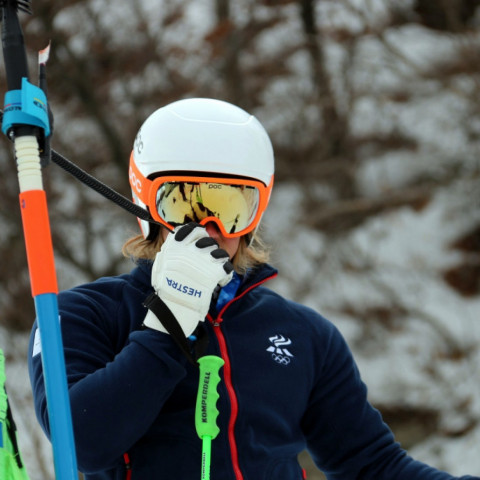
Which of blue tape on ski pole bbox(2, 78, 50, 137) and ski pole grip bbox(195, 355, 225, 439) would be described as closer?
blue tape on ski pole bbox(2, 78, 50, 137)

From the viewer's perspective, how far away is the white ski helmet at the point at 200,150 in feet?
6.64

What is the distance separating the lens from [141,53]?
9156mm

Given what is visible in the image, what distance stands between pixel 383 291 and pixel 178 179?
6.68 metres

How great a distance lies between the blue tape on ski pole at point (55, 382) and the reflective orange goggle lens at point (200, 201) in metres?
0.73

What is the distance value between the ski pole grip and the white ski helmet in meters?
0.39

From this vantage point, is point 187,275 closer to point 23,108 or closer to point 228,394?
point 228,394

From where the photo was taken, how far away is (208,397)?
180 centimetres

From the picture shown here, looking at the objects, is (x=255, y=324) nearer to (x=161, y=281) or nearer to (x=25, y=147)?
(x=161, y=281)

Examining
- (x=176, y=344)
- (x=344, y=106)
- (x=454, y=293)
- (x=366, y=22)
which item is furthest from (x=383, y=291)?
(x=176, y=344)

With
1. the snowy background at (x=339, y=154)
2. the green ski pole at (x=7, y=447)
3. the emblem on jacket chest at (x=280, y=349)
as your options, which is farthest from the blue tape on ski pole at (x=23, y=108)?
the snowy background at (x=339, y=154)

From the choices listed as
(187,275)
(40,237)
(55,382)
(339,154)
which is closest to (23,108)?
(40,237)

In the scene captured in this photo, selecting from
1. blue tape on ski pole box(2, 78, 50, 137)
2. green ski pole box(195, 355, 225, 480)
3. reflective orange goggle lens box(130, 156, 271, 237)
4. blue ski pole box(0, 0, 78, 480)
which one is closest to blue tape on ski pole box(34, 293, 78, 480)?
blue ski pole box(0, 0, 78, 480)

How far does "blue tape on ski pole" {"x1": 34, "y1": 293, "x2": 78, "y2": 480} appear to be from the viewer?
1269mm

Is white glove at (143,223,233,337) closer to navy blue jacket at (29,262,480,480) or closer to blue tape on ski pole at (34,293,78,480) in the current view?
navy blue jacket at (29,262,480,480)
